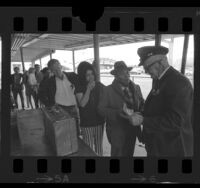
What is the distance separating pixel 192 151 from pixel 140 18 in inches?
45.2

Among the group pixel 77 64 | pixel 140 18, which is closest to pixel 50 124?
pixel 77 64

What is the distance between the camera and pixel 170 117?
3.69m

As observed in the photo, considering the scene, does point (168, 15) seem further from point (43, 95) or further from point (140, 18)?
point (43, 95)

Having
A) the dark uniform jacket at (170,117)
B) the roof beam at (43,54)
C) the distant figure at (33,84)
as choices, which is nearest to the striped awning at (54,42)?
the roof beam at (43,54)

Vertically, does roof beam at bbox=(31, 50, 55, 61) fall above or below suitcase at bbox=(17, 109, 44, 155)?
above

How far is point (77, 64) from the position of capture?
12.2 feet

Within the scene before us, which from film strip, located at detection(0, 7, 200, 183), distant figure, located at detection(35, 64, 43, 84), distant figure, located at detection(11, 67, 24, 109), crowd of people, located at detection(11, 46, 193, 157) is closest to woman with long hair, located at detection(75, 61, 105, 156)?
crowd of people, located at detection(11, 46, 193, 157)

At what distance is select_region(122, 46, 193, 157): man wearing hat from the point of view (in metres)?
3.65

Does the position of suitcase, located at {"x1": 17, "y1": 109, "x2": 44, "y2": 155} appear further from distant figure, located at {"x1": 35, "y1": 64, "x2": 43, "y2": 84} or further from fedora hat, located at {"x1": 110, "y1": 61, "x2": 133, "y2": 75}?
fedora hat, located at {"x1": 110, "y1": 61, "x2": 133, "y2": 75}

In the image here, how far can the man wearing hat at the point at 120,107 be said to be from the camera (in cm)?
369

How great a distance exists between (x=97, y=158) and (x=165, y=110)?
67 cm

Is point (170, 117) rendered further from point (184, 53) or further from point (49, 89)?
point (49, 89)

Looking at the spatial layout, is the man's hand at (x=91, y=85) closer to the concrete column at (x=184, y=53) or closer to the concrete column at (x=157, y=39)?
the concrete column at (x=157, y=39)

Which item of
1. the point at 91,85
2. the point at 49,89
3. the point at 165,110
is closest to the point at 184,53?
the point at 165,110
